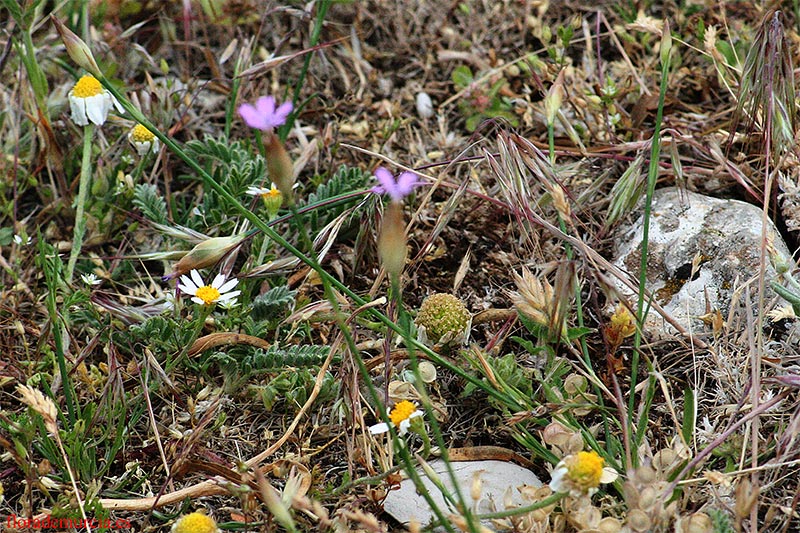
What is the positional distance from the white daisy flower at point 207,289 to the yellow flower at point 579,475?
900mm

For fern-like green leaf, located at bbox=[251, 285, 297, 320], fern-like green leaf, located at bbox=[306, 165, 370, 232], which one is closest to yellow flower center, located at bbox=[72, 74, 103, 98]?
fern-like green leaf, located at bbox=[306, 165, 370, 232]

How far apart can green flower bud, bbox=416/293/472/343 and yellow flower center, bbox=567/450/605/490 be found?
58 cm

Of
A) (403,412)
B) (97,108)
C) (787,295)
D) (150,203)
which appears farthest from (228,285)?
(787,295)

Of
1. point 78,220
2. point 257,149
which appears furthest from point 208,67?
point 78,220

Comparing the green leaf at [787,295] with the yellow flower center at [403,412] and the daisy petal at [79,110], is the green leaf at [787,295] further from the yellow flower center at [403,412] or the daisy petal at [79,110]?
the daisy petal at [79,110]

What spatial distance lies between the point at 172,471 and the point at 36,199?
129 cm

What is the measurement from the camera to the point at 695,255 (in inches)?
81.3

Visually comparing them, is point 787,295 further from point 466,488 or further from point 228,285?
point 228,285

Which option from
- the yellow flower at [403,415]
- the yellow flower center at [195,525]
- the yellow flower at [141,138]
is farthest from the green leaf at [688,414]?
the yellow flower at [141,138]

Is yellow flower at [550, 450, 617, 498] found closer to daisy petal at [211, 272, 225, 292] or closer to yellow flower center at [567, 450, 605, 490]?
yellow flower center at [567, 450, 605, 490]

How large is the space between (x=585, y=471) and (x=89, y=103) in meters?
1.69

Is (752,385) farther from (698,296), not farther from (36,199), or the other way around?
(36,199)

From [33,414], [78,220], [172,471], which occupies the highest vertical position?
[78,220]

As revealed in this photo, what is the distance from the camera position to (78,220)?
219cm
